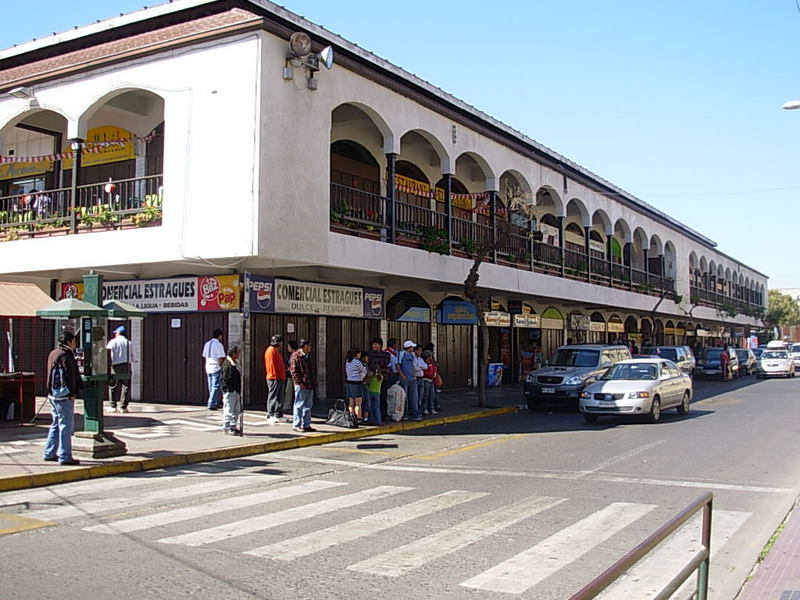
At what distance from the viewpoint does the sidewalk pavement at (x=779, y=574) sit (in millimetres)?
5578

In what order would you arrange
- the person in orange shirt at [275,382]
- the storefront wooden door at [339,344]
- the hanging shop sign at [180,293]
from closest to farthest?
1. the person in orange shirt at [275,382]
2. the hanging shop sign at [180,293]
3. the storefront wooden door at [339,344]

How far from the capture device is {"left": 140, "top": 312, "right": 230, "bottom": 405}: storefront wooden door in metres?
19.8

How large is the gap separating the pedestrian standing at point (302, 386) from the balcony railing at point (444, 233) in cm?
470

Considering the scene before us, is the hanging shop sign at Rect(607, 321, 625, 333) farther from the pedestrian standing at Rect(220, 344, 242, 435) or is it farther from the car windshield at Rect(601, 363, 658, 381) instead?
→ the pedestrian standing at Rect(220, 344, 242, 435)

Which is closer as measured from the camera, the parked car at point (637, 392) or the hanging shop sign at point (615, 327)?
the parked car at point (637, 392)

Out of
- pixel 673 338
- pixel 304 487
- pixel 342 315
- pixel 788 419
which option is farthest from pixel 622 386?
pixel 673 338

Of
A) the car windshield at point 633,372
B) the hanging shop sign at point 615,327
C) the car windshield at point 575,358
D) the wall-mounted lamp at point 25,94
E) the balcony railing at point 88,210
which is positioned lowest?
the car windshield at point 633,372

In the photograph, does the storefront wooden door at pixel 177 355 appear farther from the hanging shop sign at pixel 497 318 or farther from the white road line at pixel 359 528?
the hanging shop sign at pixel 497 318

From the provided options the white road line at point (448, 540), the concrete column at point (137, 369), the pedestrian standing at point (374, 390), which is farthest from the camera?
the concrete column at point (137, 369)

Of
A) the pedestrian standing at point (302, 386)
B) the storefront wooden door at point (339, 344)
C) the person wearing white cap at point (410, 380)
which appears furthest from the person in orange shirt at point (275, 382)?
the storefront wooden door at point (339, 344)

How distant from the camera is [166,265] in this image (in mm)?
18562

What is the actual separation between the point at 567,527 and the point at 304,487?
372 cm

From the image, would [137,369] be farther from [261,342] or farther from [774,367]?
[774,367]

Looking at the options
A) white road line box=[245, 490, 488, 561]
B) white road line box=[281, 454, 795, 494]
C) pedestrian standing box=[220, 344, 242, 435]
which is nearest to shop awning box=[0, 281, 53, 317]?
pedestrian standing box=[220, 344, 242, 435]
